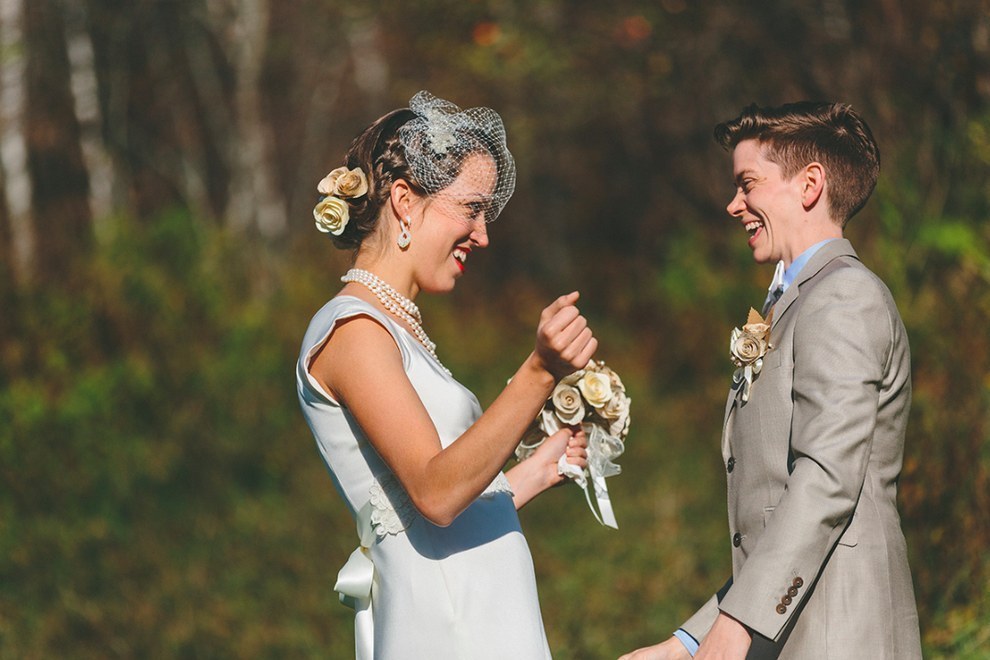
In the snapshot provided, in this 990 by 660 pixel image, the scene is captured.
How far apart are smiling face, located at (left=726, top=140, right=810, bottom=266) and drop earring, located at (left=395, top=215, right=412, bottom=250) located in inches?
34.4

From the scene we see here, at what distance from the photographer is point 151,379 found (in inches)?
436

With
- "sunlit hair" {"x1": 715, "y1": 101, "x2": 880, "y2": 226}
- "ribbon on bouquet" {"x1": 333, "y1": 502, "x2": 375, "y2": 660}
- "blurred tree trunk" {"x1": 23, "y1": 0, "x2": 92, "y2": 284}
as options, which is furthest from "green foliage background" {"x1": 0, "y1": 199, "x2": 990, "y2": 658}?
"blurred tree trunk" {"x1": 23, "y1": 0, "x2": 92, "y2": 284}

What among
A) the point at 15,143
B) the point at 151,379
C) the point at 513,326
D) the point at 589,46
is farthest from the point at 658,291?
the point at 15,143

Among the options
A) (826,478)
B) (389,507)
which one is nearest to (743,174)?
(826,478)

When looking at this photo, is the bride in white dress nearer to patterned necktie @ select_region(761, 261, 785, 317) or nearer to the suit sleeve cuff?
the suit sleeve cuff

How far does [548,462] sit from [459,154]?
99cm

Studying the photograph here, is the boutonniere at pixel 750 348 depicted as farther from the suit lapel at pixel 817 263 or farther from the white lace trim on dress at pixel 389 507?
the white lace trim on dress at pixel 389 507

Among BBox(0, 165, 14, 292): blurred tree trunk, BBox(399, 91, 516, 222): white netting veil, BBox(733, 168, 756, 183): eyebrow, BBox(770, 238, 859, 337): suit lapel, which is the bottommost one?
BBox(770, 238, 859, 337): suit lapel

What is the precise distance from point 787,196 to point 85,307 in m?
9.73

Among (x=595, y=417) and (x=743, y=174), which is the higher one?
(x=743, y=174)

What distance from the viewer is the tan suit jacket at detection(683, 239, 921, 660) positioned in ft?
9.11

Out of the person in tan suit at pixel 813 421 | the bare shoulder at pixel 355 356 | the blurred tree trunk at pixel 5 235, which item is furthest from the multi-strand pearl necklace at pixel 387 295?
the blurred tree trunk at pixel 5 235

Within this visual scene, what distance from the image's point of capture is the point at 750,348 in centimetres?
306

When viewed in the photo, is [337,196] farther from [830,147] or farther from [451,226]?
[830,147]
